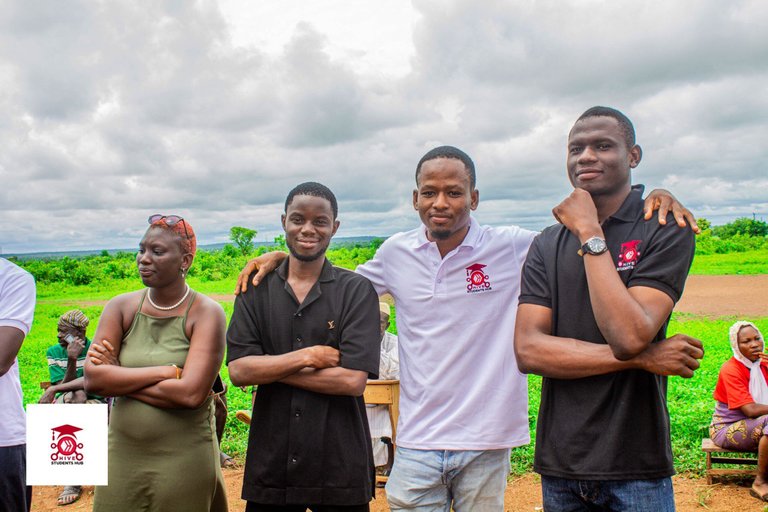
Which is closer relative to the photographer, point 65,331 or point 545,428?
point 545,428

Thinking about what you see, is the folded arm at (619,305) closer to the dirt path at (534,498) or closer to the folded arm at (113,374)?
the folded arm at (113,374)

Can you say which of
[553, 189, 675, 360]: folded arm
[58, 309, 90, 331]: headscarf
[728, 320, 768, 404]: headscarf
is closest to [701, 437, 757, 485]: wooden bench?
[728, 320, 768, 404]: headscarf

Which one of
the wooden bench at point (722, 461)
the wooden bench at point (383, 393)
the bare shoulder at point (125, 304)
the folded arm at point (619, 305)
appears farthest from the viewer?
the wooden bench at point (722, 461)

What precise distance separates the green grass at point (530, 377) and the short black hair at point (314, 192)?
14.3ft

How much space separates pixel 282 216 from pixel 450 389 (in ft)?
3.95

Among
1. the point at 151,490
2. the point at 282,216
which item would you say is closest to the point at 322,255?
the point at 282,216

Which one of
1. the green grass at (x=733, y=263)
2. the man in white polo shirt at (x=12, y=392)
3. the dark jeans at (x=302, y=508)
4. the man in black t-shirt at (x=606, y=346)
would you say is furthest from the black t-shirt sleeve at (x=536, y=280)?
the green grass at (x=733, y=263)

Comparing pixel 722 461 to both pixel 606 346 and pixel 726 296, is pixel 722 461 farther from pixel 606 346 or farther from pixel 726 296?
pixel 726 296

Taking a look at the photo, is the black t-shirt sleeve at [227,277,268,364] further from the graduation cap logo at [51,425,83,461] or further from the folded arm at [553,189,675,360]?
the folded arm at [553,189,675,360]

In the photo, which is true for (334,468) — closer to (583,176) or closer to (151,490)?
(151,490)

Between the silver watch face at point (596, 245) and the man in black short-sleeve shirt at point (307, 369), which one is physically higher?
the silver watch face at point (596, 245)

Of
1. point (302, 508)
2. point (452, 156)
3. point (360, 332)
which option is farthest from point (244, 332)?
point (452, 156)

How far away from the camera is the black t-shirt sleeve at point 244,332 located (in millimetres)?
2992

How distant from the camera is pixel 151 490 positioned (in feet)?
9.67
